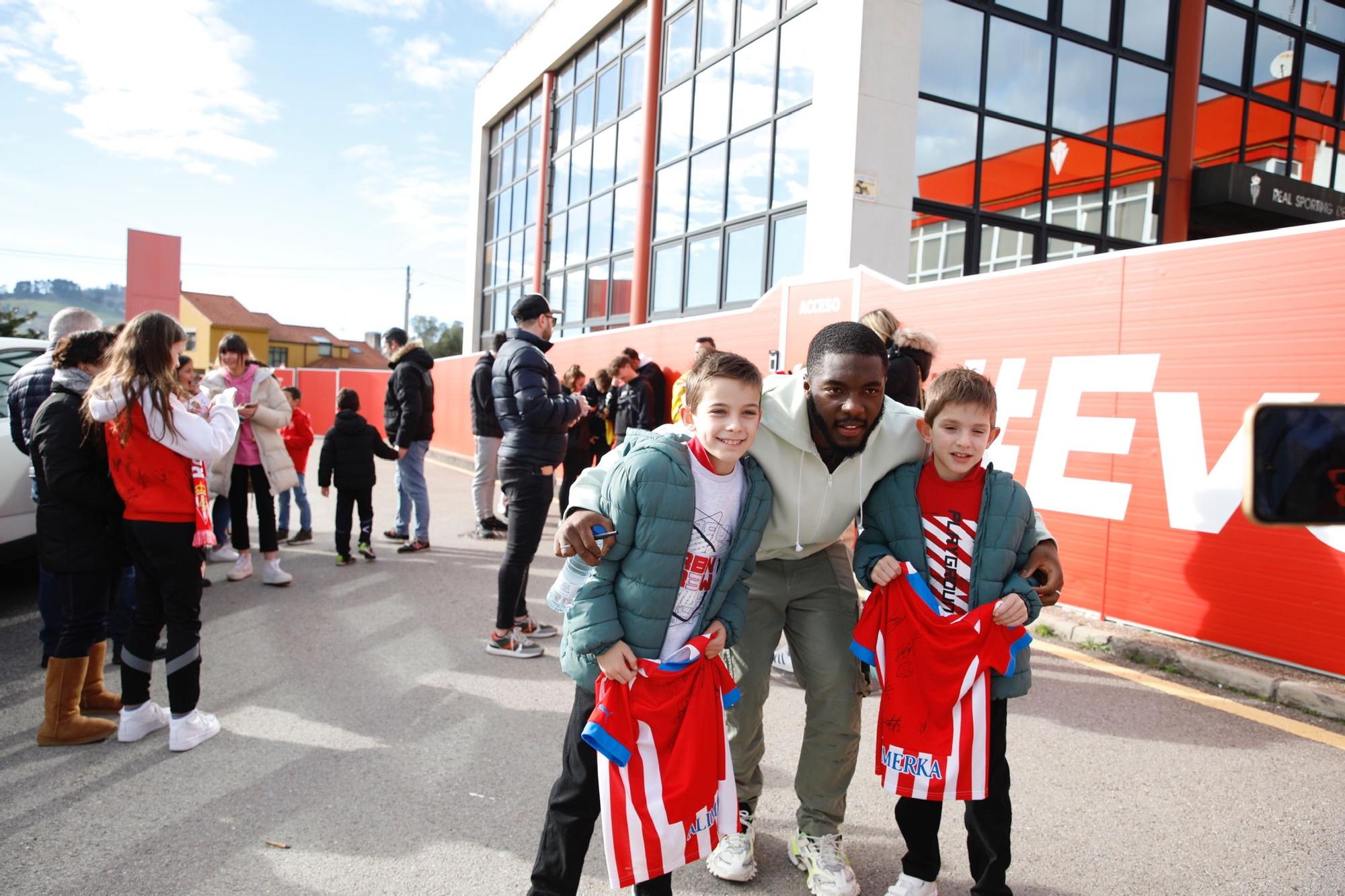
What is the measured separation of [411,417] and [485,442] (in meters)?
1.13

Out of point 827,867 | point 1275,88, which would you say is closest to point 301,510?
point 827,867

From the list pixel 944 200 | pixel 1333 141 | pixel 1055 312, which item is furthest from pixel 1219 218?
pixel 1055 312

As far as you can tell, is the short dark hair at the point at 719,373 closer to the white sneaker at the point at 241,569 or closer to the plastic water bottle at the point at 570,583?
the plastic water bottle at the point at 570,583

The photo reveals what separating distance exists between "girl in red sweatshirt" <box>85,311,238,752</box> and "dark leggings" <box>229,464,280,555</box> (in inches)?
115

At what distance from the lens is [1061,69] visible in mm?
12219

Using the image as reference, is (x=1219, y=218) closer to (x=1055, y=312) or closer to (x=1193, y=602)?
(x=1055, y=312)

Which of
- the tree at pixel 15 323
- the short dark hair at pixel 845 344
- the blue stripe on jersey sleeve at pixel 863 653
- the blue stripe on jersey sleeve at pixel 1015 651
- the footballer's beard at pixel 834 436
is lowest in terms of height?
the blue stripe on jersey sleeve at pixel 863 653

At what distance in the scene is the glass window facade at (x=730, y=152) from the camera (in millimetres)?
11992

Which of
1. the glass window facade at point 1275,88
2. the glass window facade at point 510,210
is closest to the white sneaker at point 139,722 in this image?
the glass window facade at point 1275,88

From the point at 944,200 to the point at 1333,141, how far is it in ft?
30.8

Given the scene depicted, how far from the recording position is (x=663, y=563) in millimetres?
2168

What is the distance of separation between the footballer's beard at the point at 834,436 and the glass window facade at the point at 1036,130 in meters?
9.62

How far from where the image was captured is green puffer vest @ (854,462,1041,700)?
2.36m

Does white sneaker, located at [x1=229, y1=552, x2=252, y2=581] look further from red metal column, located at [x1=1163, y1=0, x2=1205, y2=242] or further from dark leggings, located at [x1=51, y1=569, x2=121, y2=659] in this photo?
red metal column, located at [x1=1163, y1=0, x2=1205, y2=242]
